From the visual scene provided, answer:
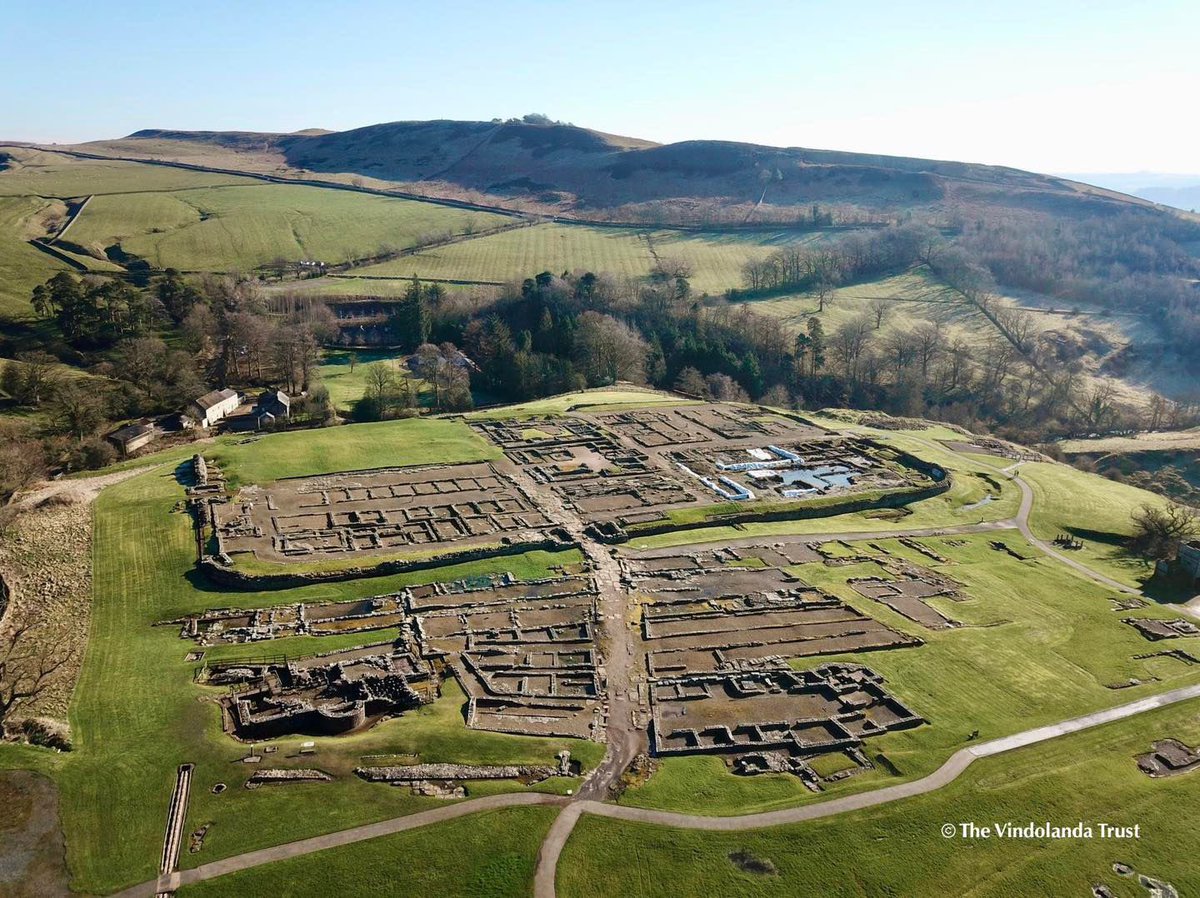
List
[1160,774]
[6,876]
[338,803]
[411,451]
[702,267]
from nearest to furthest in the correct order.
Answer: [6,876] → [338,803] → [1160,774] → [411,451] → [702,267]

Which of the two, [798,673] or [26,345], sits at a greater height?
[26,345]

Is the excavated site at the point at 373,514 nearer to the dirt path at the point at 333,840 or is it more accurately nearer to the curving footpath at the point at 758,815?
the dirt path at the point at 333,840

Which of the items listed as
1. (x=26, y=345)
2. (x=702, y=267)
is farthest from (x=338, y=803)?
(x=702, y=267)

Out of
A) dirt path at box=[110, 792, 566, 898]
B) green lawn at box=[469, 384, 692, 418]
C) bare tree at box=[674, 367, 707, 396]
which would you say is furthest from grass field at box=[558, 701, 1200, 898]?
bare tree at box=[674, 367, 707, 396]

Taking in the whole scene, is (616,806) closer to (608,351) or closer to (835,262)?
(608,351)

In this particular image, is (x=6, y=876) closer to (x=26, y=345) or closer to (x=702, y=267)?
(x=26, y=345)

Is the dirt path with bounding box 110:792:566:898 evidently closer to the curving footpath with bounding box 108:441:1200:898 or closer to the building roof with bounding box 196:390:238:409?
the curving footpath with bounding box 108:441:1200:898

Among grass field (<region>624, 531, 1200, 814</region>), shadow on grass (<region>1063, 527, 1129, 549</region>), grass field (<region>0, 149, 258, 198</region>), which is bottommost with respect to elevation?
shadow on grass (<region>1063, 527, 1129, 549</region>)
